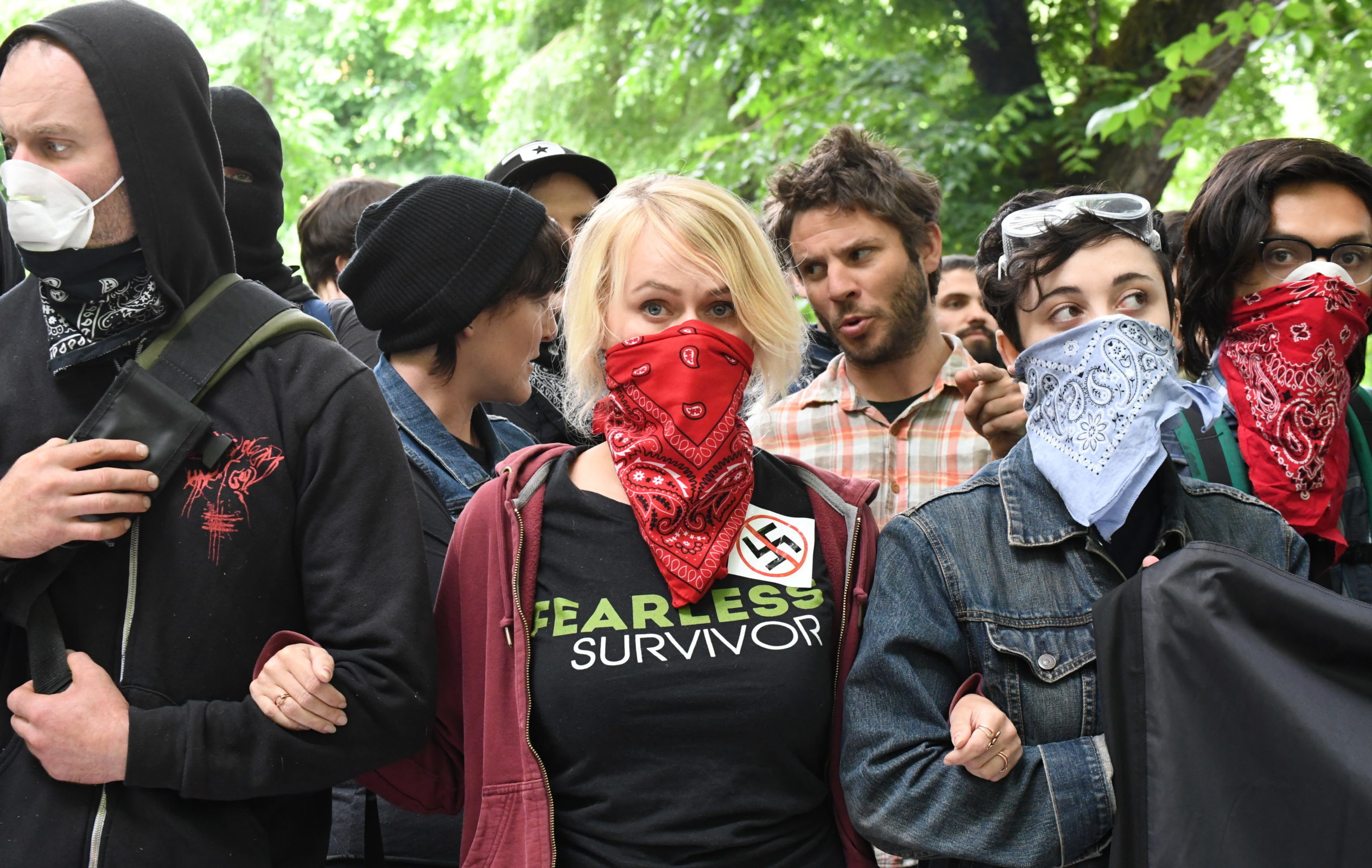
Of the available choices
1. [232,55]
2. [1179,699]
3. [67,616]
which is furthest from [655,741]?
[232,55]

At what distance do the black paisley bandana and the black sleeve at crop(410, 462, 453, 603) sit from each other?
64cm

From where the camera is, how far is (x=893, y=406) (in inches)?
151

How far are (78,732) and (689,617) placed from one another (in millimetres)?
1011

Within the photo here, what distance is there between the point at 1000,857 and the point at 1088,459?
778 mm

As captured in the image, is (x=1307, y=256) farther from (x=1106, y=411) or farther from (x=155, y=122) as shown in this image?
(x=155, y=122)

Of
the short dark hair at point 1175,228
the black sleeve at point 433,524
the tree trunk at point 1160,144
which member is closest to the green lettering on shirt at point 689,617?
the black sleeve at point 433,524

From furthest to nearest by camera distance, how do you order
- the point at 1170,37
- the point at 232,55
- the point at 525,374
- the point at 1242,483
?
1. the point at 232,55
2. the point at 1170,37
3. the point at 525,374
4. the point at 1242,483

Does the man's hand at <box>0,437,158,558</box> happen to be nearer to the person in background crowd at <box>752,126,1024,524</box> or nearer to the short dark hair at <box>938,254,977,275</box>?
the person in background crowd at <box>752,126,1024,524</box>

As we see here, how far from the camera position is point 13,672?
213 centimetres

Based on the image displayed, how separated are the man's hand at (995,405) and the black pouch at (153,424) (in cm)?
177

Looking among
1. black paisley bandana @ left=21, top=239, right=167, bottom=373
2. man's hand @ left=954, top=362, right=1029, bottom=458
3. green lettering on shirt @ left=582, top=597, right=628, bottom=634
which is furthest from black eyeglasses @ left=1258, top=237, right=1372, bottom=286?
black paisley bandana @ left=21, top=239, right=167, bottom=373

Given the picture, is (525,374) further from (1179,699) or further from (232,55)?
(232,55)

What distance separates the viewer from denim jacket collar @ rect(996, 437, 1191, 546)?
239cm

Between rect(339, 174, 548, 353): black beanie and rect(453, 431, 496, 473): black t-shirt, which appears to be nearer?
rect(339, 174, 548, 353): black beanie
